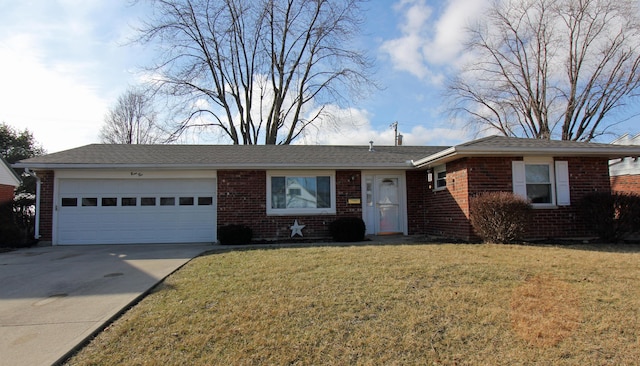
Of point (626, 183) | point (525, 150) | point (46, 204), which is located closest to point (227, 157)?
point (46, 204)

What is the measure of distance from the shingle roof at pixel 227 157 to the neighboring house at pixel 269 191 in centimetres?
4

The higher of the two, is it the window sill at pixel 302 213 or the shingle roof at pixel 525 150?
the shingle roof at pixel 525 150

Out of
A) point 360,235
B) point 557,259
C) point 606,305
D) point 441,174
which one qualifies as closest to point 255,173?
point 360,235

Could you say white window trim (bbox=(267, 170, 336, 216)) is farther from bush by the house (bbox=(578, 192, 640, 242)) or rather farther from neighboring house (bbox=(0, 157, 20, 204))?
neighboring house (bbox=(0, 157, 20, 204))

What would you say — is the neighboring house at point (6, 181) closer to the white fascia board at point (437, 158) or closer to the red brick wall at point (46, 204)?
the red brick wall at point (46, 204)

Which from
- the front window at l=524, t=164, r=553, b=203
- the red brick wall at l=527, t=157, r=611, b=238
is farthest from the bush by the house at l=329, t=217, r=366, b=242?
the front window at l=524, t=164, r=553, b=203

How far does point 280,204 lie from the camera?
12.2 metres

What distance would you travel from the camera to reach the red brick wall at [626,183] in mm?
15518

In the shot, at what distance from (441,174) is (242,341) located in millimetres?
9553

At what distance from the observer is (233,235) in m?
11.1

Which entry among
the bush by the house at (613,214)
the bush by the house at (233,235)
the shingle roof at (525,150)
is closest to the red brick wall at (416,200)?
the shingle roof at (525,150)

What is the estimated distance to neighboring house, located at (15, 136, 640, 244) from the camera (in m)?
10.7

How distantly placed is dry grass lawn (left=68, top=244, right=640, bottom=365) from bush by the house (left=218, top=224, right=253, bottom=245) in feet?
14.7

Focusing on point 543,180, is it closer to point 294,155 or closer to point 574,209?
point 574,209
